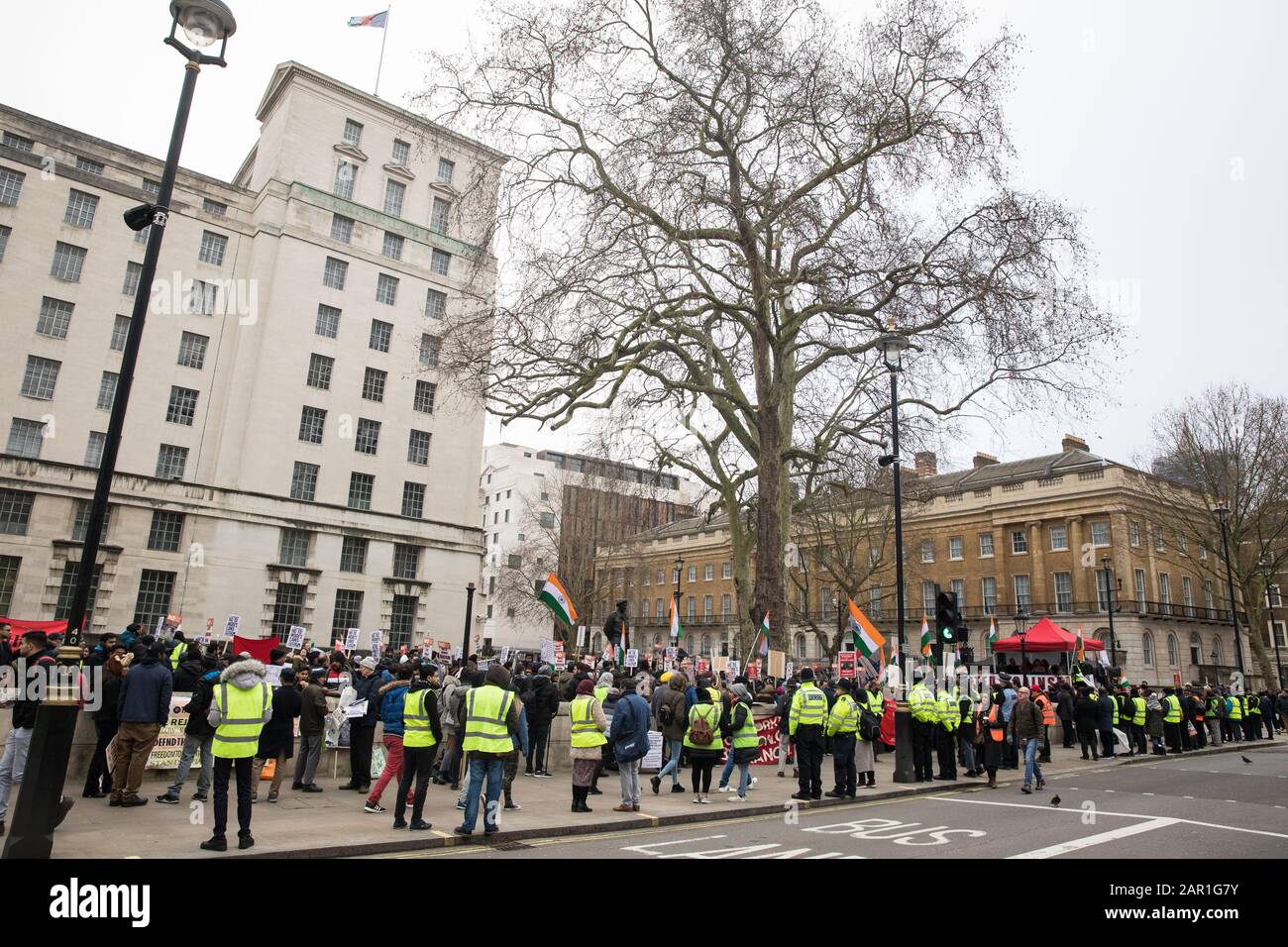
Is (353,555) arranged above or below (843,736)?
above

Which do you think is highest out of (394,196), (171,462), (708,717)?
(394,196)

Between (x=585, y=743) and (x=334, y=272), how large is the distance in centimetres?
3802

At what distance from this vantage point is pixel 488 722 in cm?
873

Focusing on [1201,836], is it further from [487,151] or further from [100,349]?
[100,349]

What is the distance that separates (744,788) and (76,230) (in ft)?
134

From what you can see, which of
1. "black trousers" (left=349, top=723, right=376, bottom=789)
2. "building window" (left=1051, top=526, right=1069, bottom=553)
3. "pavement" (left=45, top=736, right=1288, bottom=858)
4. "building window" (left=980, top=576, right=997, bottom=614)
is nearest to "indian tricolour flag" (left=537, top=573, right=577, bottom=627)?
"pavement" (left=45, top=736, right=1288, bottom=858)

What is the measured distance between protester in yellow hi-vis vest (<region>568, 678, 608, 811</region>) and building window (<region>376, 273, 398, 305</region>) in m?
37.5

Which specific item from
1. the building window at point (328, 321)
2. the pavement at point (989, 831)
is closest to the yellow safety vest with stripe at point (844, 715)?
the pavement at point (989, 831)

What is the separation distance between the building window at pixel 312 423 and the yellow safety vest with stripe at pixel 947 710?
34.6 meters

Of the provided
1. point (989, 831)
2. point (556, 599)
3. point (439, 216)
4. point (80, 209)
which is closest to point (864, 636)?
point (556, 599)

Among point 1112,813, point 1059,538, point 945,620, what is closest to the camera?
point 1112,813

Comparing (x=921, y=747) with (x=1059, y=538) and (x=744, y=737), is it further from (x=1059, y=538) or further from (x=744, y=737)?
(x=1059, y=538)

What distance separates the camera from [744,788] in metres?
12.4

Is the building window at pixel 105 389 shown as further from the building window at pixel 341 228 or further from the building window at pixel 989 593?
the building window at pixel 989 593
